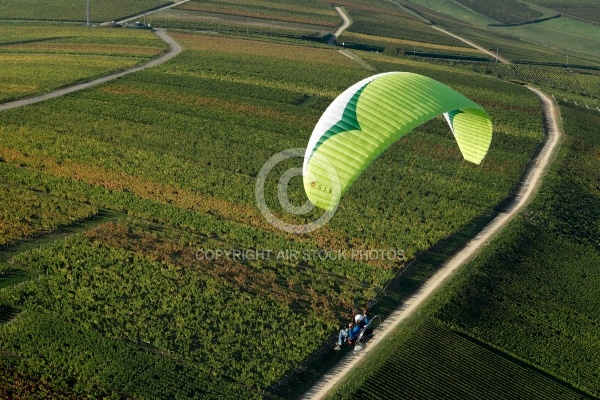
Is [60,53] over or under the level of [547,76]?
under

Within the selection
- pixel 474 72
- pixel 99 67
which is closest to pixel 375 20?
pixel 474 72

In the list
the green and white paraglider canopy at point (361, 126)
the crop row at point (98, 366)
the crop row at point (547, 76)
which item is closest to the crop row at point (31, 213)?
the crop row at point (98, 366)

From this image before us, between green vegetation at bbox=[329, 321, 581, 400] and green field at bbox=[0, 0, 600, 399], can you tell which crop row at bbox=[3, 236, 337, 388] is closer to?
green field at bbox=[0, 0, 600, 399]

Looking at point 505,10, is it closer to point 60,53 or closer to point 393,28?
point 393,28

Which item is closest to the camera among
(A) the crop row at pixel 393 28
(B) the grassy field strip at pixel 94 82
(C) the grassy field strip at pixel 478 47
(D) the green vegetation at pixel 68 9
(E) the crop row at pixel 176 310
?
(E) the crop row at pixel 176 310

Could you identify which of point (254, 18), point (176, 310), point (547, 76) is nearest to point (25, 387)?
point (176, 310)

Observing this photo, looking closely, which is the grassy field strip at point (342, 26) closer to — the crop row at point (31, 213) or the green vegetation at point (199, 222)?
the green vegetation at point (199, 222)

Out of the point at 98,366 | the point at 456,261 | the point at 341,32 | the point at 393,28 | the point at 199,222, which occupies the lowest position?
the point at 98,366
